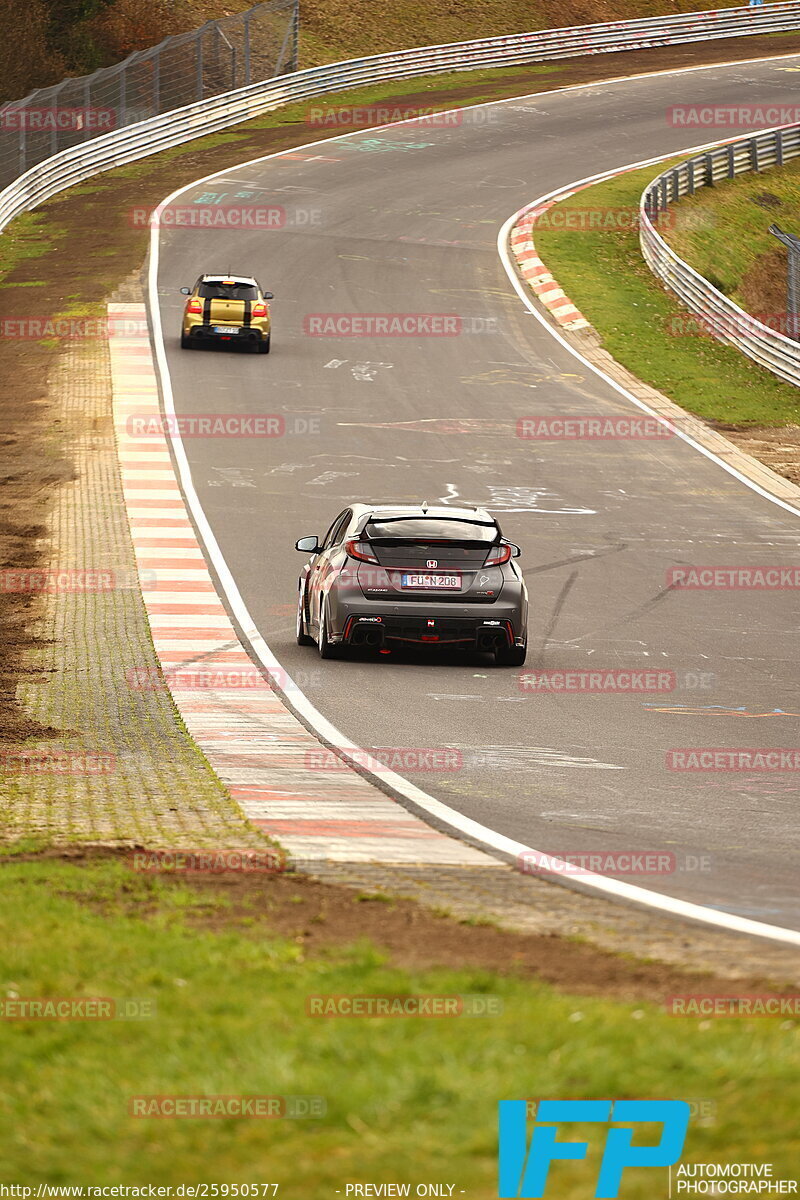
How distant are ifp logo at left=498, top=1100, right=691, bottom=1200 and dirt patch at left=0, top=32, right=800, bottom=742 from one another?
8.13 m

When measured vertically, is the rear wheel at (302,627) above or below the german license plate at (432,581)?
below

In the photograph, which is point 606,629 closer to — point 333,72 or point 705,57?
point 333,72

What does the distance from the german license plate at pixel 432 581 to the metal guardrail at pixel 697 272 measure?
21.2m

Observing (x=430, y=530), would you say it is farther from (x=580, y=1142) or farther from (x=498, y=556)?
(x=580, y=1142)

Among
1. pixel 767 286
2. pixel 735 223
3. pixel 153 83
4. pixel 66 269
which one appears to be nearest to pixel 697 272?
pixel 767 286

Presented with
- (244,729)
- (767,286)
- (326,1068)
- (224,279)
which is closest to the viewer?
(326,1068)

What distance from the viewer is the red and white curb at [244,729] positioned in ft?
29.2

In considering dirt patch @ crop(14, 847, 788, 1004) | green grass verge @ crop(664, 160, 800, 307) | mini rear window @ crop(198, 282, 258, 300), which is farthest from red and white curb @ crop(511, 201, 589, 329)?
dirt patch @ crop(14, 847, 788, 1004)

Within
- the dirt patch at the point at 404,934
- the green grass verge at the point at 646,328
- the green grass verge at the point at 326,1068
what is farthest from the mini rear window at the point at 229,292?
the green grass verge at the point at 326,1068

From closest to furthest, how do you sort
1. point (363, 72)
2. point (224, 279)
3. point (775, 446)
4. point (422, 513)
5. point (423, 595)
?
point (423, 595), point (422, 513), point (775, 446), point (224, 279), point (363, 72)

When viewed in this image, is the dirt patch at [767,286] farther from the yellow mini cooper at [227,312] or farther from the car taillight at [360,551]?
the car taillight at [360,551]

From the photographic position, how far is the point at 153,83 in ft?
182

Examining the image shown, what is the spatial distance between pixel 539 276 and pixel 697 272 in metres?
5.39

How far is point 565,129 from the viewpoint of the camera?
58.7 m
